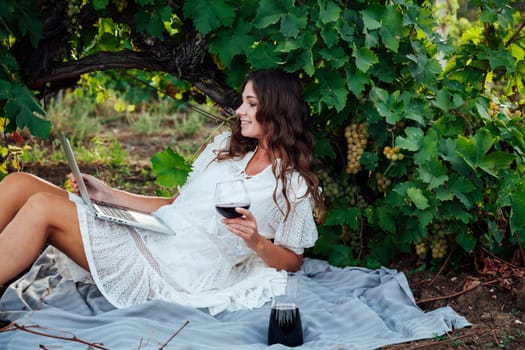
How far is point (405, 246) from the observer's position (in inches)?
144

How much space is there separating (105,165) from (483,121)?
306cm

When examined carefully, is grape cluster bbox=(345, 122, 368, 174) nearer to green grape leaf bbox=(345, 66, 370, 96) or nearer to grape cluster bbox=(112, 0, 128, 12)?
green grape leaf bbox=(345, 66, 370, 96)

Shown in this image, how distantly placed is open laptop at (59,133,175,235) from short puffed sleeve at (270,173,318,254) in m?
0.44

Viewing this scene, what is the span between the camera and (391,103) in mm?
3336

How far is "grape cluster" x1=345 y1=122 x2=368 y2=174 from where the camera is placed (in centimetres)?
352

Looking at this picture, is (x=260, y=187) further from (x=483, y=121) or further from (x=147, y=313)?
(x=483, y=121)

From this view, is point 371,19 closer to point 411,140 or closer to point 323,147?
point 411,140

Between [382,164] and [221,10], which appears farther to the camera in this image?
[382,164]

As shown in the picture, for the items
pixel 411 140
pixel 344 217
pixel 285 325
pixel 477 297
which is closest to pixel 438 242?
pixel 477 297

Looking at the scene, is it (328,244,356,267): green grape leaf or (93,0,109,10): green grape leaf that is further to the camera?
(328,244,356,267): green grape leaf

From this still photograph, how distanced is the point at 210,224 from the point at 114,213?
397mm

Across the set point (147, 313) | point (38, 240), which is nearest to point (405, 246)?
point (147, 313)

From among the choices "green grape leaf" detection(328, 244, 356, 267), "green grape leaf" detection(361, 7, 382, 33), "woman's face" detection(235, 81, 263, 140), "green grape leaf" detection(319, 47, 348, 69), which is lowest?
"green grape leaf" detection(328, 244, 356, 267)

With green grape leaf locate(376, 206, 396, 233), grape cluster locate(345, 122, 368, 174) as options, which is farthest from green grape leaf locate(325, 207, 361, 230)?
grape cluster locate(345, 122, 368, 174)
